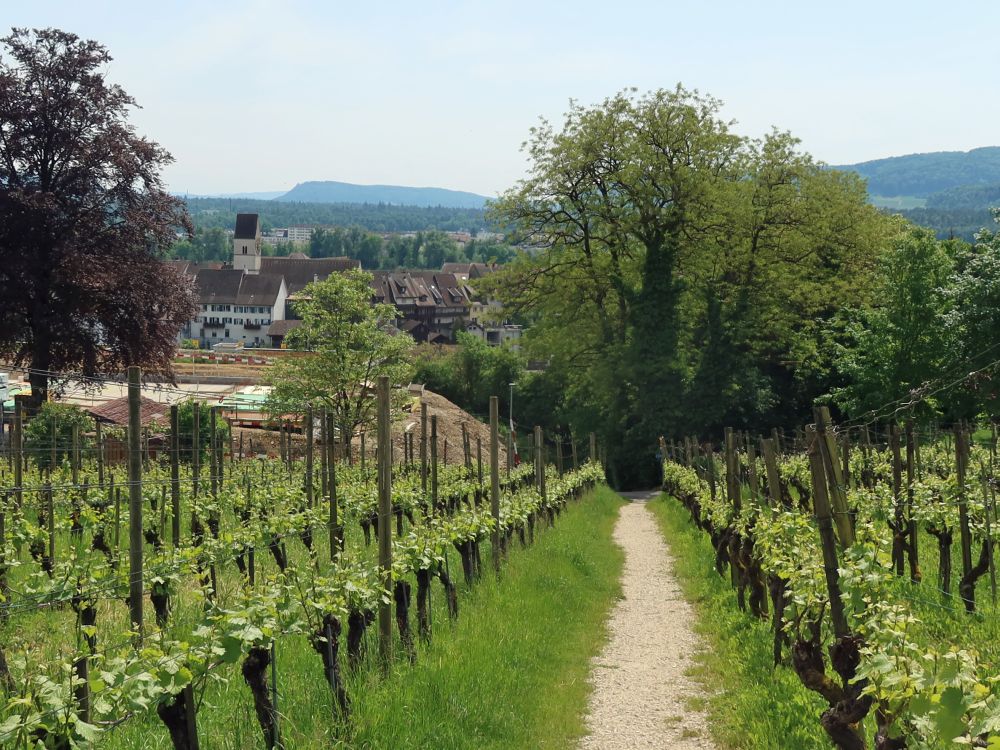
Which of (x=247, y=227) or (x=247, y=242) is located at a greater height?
(x=247, y=227)

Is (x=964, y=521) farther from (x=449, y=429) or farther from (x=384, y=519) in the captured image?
(x=449, y=429)

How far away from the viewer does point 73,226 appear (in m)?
28.2

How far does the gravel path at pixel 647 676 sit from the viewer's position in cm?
884

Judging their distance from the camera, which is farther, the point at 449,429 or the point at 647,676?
the point at 449,429

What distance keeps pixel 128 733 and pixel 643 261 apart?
38713 millimetres

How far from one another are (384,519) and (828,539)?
4.02 meters

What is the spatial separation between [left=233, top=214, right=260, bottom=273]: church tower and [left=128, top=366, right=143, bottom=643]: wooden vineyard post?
163351mm

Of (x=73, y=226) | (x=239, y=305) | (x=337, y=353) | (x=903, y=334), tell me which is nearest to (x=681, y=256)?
(x=903, y=334)

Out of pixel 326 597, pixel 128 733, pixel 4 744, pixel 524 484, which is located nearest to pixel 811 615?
pixel 326 597

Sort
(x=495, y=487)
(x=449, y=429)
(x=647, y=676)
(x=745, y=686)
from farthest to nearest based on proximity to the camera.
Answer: (x=449, y=429), (x=495, y=487), (x=647, y=676), (x=745, y=686)

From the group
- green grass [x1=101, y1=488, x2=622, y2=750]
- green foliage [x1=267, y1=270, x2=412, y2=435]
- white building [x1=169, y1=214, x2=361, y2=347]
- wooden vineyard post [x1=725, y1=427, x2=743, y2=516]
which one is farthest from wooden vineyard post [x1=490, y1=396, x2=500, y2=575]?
white building [x1=169, y1=214, x2=361, y2=347]

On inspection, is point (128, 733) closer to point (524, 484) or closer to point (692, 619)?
point (692, 619)

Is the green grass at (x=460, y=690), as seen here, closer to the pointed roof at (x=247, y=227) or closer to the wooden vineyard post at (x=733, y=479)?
the wooden vineyard post at (x=733, y=479)

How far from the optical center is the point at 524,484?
1134 inches
